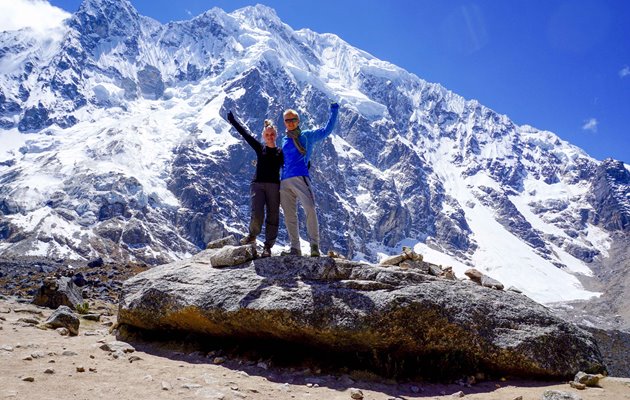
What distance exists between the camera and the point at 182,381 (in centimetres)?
850

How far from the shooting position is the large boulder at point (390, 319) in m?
9.48

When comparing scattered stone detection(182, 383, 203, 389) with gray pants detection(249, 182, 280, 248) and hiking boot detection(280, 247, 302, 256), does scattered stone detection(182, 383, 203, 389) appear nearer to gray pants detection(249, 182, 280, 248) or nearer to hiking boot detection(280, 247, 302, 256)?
hiking boot detection(280, 247, 302, 256)

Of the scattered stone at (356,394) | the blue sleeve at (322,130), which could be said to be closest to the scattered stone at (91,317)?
the blue sleeve at (322,130)

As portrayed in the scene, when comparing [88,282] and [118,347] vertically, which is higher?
[88,282]

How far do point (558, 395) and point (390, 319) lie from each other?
311cm

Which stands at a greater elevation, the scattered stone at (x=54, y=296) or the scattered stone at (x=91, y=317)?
the scattered stone at (x=54, y=296)

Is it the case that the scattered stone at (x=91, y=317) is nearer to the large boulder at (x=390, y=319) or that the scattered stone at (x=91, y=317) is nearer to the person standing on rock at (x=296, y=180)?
the large boulder at (x=390, y=319)

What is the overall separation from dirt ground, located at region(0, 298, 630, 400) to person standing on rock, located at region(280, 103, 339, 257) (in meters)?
3.15

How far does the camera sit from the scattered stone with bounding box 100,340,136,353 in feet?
34.0

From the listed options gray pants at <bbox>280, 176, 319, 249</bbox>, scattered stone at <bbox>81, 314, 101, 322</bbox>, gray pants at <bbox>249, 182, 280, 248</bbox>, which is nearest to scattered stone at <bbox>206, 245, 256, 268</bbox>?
gray pants at <bbox>249, 182, 280, 248</bbox>

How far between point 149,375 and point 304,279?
12.2 feet

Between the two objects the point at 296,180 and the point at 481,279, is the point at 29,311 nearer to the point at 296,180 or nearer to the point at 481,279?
the point at 296,180

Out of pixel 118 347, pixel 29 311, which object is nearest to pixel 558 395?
pixel 118 347

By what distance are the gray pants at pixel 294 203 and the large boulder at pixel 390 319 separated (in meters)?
0.83
